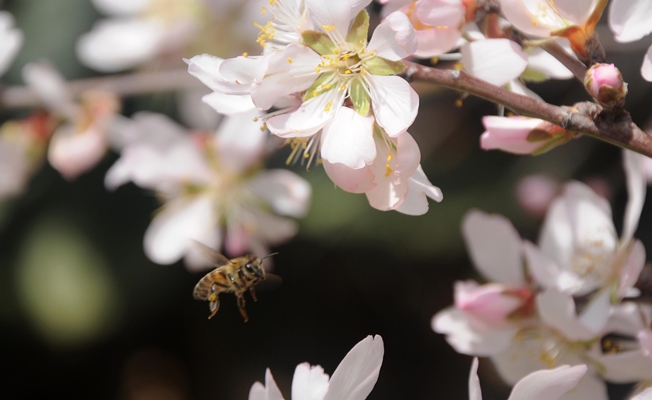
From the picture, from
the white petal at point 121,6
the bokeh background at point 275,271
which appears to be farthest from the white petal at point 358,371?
the white petal at point 121,6

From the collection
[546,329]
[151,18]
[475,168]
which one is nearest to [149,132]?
[151,18]

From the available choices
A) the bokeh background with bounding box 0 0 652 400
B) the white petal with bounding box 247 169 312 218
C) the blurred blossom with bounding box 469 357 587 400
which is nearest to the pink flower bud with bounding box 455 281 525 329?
the blurred blossom with bounding box 469 357 587 400

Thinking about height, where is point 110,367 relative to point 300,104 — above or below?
below

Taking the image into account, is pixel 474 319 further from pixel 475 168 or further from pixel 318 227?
pixel 475 168

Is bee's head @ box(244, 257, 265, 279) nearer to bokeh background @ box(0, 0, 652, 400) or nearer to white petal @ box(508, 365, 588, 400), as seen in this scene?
white petal @ box(508, 365, 588, 400)

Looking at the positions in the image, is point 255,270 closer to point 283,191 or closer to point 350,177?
point 350,177

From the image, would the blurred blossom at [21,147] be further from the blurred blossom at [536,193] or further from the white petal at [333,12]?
the blurred blossom at [536,193]
